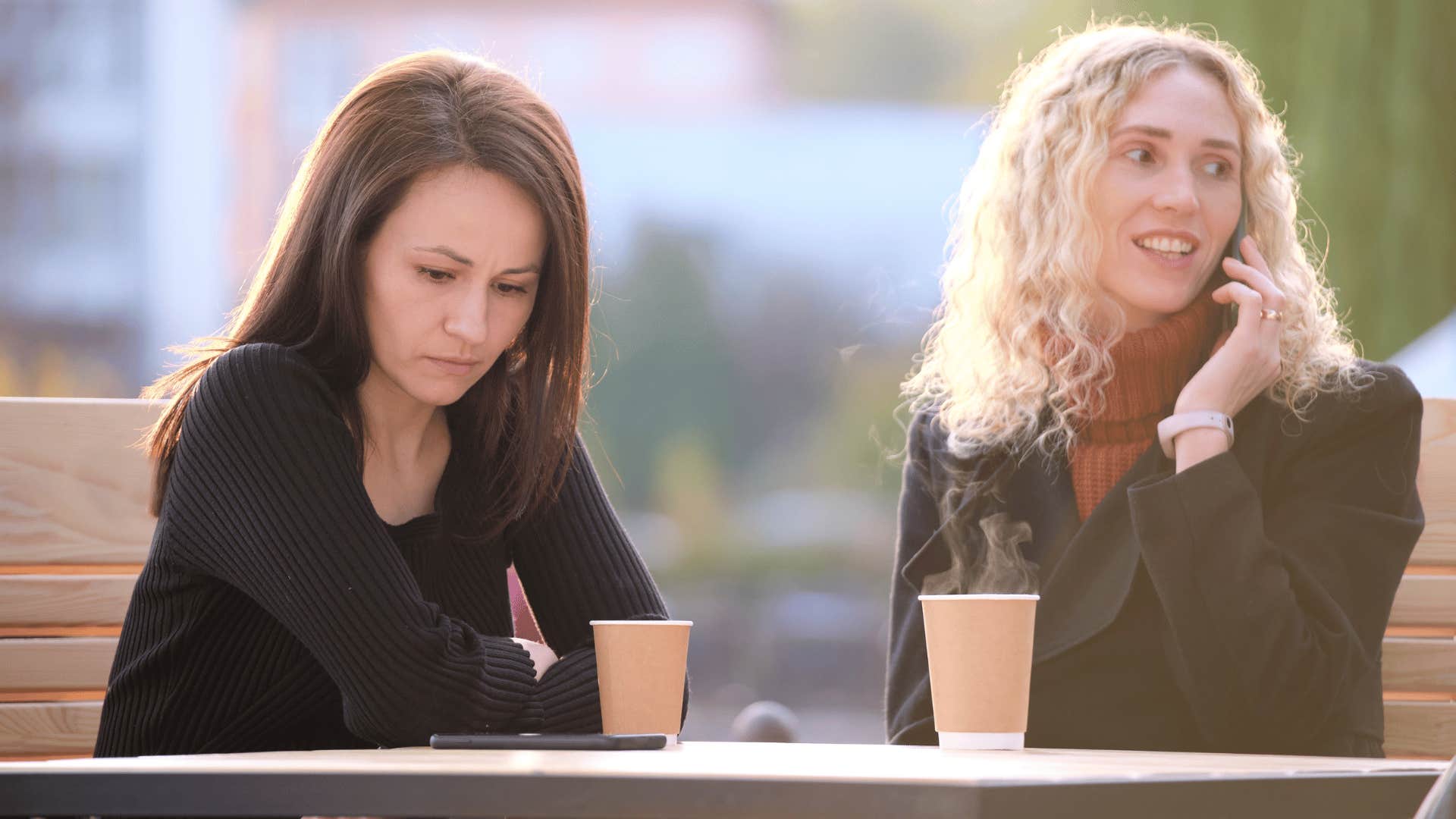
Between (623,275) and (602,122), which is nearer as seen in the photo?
(623,275)

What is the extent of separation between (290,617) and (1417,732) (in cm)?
153

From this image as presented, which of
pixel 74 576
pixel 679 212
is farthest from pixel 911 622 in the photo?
pixel 679 212

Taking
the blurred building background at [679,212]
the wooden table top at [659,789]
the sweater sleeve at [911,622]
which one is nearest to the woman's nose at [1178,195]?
the sweater sleeve at [911,622]

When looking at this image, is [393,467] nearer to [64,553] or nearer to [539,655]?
[539,655]

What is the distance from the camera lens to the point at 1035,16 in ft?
10.8

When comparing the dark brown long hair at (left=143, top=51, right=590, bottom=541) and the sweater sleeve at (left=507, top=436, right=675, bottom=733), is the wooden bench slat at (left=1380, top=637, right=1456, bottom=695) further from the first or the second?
the dark brown long hair at (left=143, top=51, right=590, bottom=541)

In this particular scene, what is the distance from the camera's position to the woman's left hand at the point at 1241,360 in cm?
173

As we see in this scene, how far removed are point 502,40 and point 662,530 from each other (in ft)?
5.13

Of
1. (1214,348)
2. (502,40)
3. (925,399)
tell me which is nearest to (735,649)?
(502,40)

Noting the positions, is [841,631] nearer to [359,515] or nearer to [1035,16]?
[1035,16]

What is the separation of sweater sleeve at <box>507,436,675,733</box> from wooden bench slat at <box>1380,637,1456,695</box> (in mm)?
1062

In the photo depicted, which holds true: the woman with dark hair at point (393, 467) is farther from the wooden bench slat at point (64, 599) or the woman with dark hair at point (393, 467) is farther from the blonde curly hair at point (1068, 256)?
the blonde curly hair at point (1068, 256)

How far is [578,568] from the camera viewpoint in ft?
5.47

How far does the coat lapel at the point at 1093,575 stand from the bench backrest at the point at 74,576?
524mm
